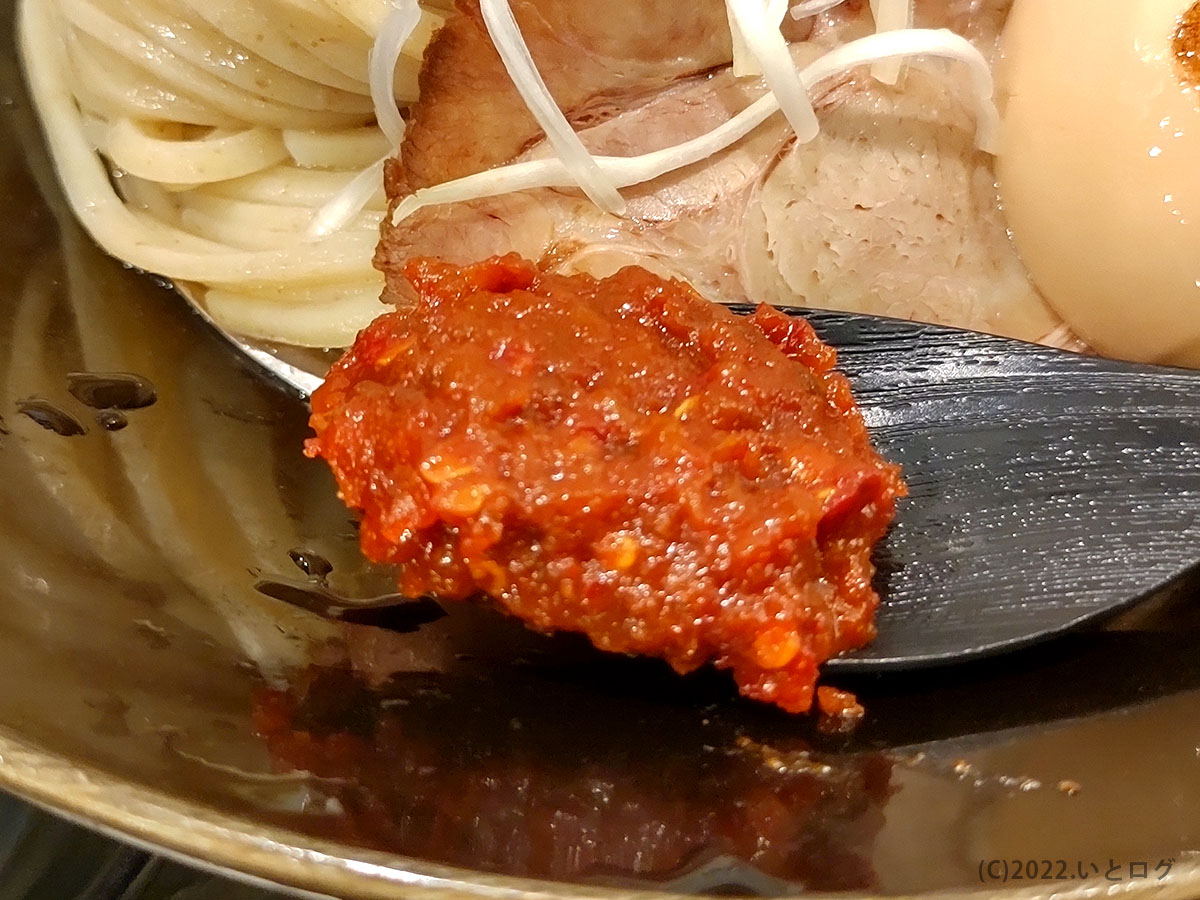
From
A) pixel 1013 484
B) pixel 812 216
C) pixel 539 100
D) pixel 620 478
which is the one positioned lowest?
pixel 1013 484

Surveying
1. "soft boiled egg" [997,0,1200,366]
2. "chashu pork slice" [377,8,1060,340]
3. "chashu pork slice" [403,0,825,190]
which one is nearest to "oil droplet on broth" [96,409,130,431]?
"chashu pork slice" [377,8,1060,340]

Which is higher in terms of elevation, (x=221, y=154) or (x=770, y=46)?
(x=770, y=46)

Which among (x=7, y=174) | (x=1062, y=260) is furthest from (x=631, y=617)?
(x=7, y=174)

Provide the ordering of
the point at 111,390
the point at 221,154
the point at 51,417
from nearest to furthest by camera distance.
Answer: the point at 51,417 < the point at 111,390 < the point at 221,154

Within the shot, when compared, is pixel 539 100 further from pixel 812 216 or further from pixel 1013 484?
pixel 1013 484

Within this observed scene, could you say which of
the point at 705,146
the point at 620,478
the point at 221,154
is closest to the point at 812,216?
the point at 705,146

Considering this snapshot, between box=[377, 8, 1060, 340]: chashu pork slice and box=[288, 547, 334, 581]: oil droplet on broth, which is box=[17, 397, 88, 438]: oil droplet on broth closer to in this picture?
box=[288, 547, 334, 581]: oil droplet on broth

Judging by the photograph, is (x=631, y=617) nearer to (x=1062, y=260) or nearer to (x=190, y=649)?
(x=190, y=649)

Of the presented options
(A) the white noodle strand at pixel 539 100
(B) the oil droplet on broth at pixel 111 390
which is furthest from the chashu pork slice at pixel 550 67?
(B) the oil droplet on broth at pixel 111 390
